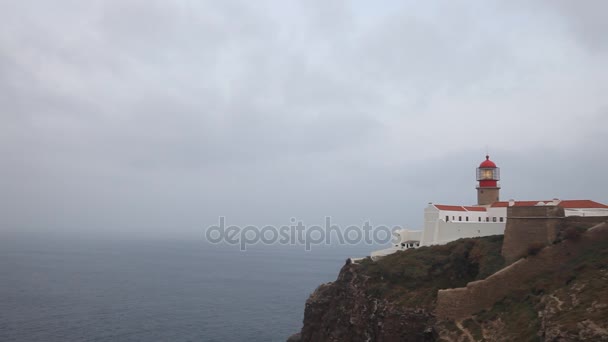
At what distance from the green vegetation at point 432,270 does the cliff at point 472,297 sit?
0.08 metres

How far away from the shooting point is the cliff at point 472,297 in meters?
27.0

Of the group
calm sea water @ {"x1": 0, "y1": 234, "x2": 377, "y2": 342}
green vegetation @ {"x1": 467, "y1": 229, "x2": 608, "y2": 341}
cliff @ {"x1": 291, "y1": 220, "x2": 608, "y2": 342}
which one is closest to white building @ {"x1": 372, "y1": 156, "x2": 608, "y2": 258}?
cliff @ {"x1": 291, "y1": 220, "x2": 608, "y2": 342}

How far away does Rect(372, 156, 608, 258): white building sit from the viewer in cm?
4519

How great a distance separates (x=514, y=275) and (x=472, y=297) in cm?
317

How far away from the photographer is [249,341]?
189ft

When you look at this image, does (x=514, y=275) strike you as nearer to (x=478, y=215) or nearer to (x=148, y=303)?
(x=478, y=215)

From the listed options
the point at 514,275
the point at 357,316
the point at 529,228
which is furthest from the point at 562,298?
the point at 357,316

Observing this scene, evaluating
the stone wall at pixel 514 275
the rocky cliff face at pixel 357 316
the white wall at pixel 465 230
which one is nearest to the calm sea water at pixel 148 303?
the rocky cliff face at pixel 357 316

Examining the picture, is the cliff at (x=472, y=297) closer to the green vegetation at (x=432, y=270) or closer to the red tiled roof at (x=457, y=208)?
the green vegetation at (x=432, y=270)

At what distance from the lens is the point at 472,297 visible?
33.4 metres

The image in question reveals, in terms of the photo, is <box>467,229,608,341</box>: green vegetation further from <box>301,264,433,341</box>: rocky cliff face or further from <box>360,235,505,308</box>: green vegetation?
<box>301,264,433,341</box>: rocky cliff face

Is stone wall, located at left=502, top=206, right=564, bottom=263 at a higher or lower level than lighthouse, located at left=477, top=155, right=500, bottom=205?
lower

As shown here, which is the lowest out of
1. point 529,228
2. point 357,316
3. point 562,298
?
point 357,316

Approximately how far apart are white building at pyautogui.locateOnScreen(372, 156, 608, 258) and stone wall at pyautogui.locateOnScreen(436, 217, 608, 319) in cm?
902
